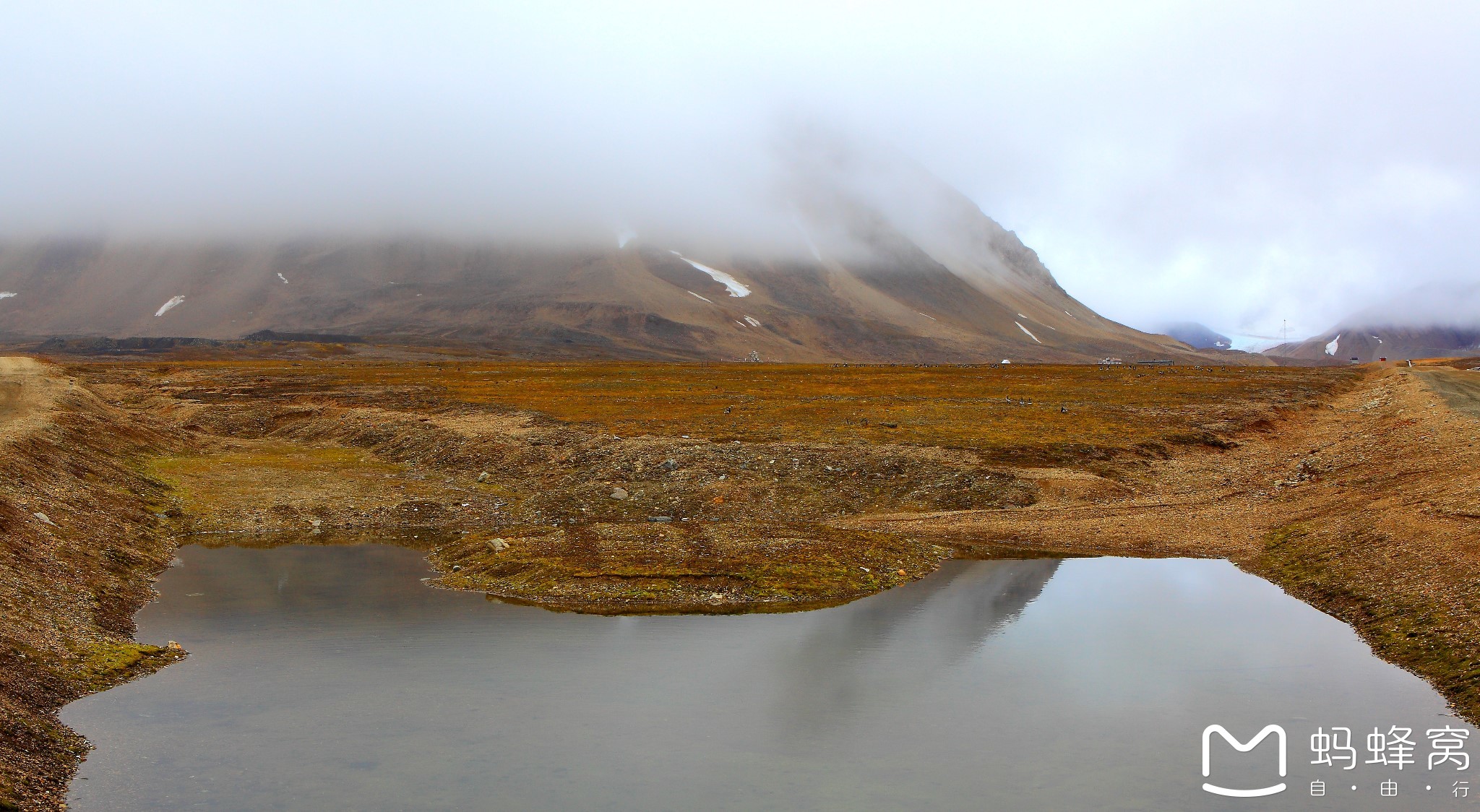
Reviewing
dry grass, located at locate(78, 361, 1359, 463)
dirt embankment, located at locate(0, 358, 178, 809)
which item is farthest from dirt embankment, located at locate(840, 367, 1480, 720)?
dirt embankment, located at locate(0, 358, 178, 809)

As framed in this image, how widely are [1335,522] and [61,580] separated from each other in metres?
35.8

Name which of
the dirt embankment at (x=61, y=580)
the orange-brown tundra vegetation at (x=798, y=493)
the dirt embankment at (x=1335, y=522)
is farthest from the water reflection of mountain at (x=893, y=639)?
the dirt embankment at (x=61, y=580)

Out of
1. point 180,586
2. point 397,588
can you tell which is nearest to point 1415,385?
point 397,588

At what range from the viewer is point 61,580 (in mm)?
23109

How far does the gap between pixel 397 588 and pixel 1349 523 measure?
28.4 metres

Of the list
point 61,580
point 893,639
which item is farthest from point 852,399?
point 61,580

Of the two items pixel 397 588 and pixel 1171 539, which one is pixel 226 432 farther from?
pixel 1171 539

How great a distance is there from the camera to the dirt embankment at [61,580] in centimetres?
1516

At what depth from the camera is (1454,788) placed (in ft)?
48.1

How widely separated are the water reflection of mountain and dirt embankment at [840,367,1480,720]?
229 inches

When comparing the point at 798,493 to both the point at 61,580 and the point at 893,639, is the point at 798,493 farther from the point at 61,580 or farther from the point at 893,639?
the point at 61,580

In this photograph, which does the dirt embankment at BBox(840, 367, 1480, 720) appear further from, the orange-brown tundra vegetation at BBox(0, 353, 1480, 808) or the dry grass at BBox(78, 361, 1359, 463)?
the dry grass at BBox(78, 361, 1359, 463)

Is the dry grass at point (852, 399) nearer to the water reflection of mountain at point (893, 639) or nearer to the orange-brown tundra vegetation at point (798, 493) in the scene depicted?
the orange-brown tundra vegetation at point (798, 493)

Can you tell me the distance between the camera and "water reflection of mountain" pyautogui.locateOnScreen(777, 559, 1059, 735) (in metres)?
18.8
